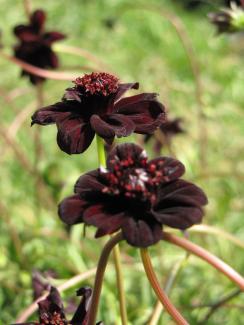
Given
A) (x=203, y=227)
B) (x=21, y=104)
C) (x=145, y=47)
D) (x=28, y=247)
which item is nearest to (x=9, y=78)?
(x=21, y=104)

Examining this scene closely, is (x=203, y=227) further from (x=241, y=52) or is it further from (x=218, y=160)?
(x=241, y=52)

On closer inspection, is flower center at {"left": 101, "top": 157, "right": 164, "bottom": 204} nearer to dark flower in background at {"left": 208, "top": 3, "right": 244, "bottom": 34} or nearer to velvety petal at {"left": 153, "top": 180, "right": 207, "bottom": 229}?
velvety petal at {"left": 153, "top": 180, "right": 207, "bottom": 229}

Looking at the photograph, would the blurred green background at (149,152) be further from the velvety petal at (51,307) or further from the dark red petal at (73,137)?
the dark red petal at (73,137)

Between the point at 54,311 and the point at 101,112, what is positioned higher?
the point at 101,112

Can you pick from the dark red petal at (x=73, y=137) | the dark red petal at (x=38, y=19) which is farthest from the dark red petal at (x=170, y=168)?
the dark red petal at (x=38, y=19)

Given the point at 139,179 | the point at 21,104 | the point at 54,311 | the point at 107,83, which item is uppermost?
the point at 21,104

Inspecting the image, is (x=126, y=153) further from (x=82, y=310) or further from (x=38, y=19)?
(x=38, y=19)
